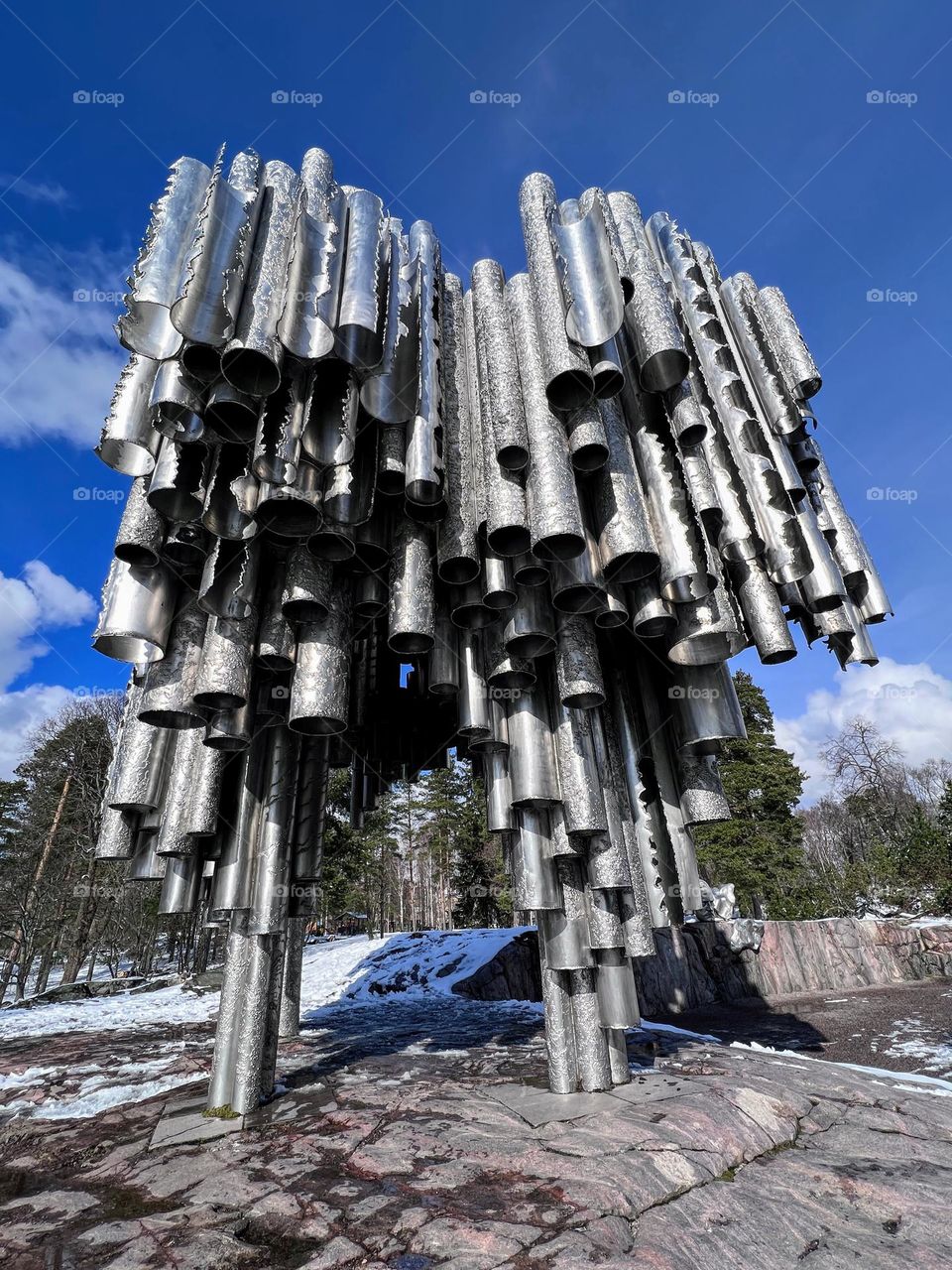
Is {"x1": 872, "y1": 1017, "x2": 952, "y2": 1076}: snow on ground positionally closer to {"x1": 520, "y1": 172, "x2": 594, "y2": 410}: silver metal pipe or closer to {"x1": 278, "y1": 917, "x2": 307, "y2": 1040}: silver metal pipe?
{"x1": 278, "y1": 917, "x2": 307, "y2": 1040}: silver metal pipe

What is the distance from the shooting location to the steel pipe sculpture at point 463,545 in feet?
12.9

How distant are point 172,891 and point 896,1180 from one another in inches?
200

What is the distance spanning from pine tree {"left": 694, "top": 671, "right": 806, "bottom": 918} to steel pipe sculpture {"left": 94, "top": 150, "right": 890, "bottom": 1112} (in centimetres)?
3036

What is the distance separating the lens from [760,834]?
112 feet

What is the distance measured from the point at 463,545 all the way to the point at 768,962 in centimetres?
2090

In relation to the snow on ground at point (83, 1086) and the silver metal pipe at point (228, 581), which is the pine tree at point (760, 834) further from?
the silver metal pipe at point (228, 581)

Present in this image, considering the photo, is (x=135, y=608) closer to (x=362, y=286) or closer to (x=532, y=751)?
(x=362, y=286)

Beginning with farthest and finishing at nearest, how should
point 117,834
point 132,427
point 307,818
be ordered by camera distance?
Result: point 307,818 < point 117,834 < point 132,427

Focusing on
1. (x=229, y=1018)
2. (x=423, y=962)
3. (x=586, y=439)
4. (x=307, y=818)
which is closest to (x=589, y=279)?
(x=586, y=439)

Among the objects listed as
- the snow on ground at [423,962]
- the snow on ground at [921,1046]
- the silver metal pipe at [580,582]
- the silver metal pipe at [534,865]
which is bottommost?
the snow on ground at [921,1046]

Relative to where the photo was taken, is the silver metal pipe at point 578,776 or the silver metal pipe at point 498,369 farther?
the silver metal pipe at point 578,776

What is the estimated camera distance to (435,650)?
16.6 ft

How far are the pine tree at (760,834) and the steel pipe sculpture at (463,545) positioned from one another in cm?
3036

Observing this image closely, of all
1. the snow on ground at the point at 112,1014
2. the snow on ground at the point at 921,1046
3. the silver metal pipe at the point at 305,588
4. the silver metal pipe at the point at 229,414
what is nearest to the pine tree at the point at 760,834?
the snow on ground at the point at 921,1046
